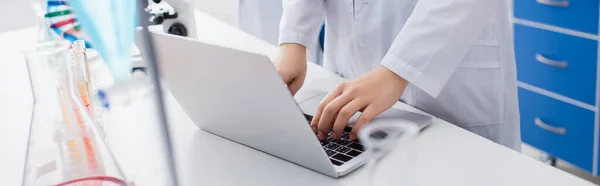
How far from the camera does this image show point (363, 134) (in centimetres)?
87

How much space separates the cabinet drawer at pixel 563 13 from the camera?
193 cm

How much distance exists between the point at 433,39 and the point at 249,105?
0.35 metres

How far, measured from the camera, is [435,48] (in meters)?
0.97

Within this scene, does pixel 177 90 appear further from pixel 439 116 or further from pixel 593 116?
pixel 593 116

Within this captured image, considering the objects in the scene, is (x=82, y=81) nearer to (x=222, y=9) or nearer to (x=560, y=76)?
(x=560, y=76)

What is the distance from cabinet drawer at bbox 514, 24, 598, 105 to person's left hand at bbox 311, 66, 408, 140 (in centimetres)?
132

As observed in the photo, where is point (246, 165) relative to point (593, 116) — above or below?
above

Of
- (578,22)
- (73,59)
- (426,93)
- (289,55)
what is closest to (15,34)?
(289,55)

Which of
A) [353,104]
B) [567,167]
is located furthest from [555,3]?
[353,104]

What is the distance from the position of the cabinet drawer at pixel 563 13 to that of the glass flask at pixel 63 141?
66.5 inches

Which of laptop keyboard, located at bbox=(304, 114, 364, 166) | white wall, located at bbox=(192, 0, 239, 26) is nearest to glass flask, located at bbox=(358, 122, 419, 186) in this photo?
laptop keyboard, located at bbox=(304, 114, 364, 166)

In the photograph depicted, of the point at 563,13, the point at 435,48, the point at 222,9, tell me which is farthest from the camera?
the point at 222,9

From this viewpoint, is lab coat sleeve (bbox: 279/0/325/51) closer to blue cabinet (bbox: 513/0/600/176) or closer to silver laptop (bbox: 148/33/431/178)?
silver laptop (bbox: 148/33/431/178)

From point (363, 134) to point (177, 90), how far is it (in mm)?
284
